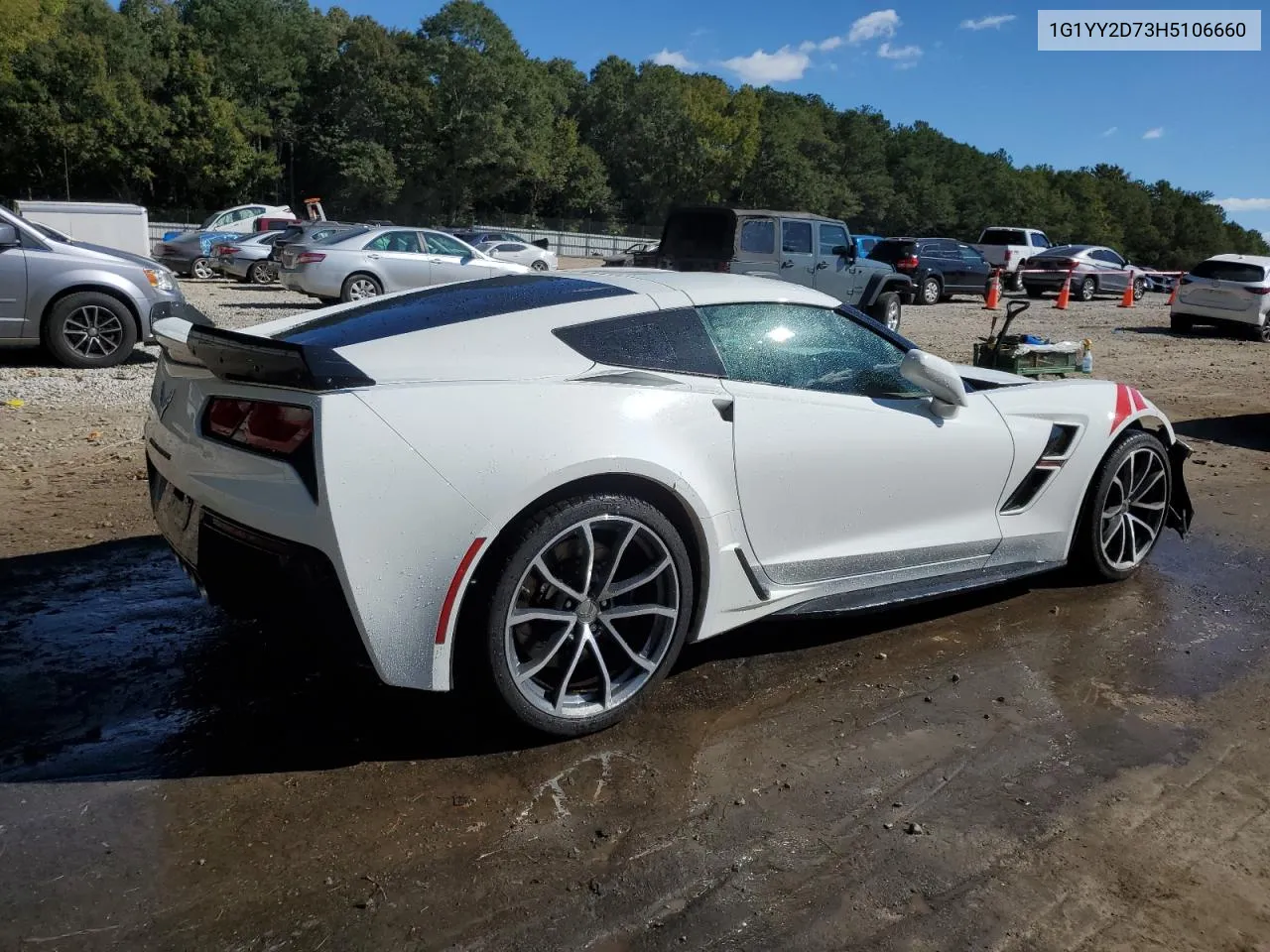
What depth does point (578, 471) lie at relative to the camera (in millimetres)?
2957

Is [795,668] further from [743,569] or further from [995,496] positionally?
[995,496]

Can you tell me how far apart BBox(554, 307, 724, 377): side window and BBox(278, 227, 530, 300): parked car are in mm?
12809

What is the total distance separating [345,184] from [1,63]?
1936 centimetres

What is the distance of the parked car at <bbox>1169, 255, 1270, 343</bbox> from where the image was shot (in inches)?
693

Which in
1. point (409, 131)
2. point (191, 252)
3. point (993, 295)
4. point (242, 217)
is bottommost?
point (993, 295)

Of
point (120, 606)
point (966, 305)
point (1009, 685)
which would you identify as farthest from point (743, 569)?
point (966, 305)

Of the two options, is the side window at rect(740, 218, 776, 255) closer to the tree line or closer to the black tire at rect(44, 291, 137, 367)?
the black tire at rect(44, 291, 137, 367)

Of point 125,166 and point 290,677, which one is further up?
point 125,166

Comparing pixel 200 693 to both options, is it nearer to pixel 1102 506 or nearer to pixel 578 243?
pixel 1102 506

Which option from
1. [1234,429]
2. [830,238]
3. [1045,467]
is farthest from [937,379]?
[830,238]

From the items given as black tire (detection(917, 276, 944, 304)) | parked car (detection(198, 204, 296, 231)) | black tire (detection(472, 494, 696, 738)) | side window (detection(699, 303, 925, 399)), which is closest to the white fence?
parked car (detection(198, 204, 296, 231))

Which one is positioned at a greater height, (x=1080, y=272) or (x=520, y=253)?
(x=1080, y=272)

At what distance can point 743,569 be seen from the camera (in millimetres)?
3422

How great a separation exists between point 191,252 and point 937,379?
23923 mm
